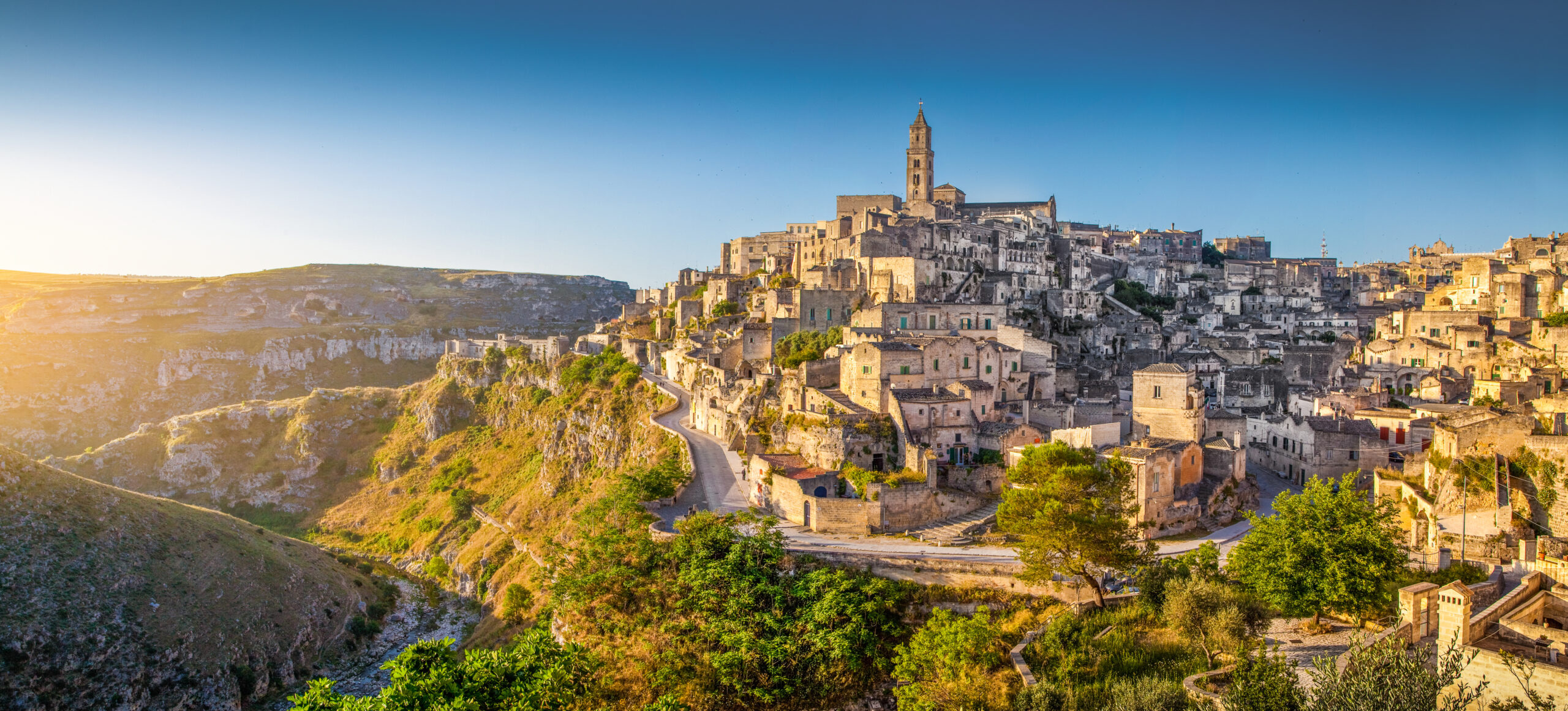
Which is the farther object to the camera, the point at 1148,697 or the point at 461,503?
the point at 461,503

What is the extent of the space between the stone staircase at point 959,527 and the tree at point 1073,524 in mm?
2043

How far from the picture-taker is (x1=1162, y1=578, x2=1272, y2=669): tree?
19594 millimetres

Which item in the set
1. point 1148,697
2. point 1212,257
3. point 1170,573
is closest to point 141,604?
point 1148,697

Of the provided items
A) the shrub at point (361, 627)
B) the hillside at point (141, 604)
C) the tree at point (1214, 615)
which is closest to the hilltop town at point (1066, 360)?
the tree at point (1214, 615)

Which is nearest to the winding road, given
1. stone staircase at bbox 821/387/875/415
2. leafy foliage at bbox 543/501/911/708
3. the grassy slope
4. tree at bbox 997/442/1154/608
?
leafy foliage at bbox 543/501/911/708

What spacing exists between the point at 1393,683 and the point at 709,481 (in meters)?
27.3

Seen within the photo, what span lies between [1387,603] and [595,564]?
79.2 feet

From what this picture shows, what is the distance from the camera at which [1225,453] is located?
1374 inches

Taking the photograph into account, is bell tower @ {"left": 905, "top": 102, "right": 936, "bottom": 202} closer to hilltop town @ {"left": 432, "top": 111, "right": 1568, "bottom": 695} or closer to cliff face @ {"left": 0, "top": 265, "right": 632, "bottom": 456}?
hilltop town @ {"left": 432, "top": 111, "right": 1568, "bottom": 695}

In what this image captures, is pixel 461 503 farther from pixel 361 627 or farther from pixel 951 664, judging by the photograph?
pixel 951 664

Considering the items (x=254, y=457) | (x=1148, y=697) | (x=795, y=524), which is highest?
(x=1148, y=697)

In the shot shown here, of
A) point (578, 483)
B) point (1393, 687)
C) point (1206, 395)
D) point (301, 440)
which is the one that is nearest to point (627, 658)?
point (1393, 687)

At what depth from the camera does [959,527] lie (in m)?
30.7

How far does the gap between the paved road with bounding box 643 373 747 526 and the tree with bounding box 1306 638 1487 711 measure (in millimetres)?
21950
